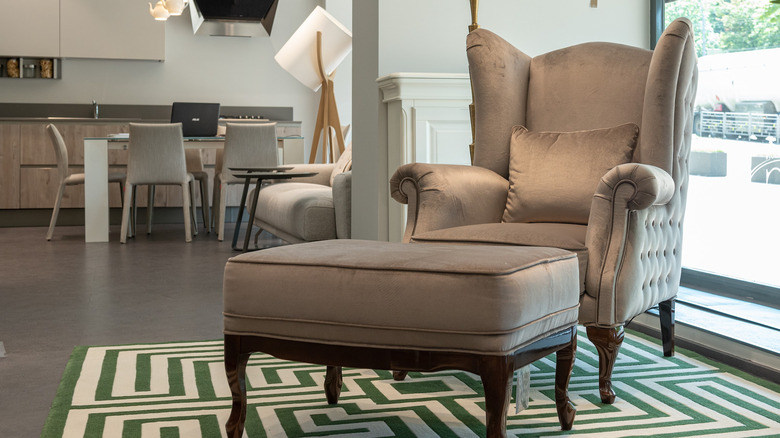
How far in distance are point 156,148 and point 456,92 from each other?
3.19 meters

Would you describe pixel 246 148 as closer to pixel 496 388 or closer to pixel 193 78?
pixel 193 78

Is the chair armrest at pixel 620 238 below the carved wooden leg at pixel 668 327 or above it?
above

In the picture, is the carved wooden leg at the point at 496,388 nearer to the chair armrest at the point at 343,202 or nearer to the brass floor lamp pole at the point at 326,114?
the chair armrest at the point at 343,202

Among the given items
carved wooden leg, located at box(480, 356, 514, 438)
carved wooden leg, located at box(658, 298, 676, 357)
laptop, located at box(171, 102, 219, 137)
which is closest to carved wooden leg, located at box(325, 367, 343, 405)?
carved wooden leg, located at box(480, 356, 514, 438)

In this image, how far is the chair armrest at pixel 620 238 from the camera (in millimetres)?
2254

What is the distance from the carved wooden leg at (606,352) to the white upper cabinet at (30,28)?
22.9 feet

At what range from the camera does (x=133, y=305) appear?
12.2 ft

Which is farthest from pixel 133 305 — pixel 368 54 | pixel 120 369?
pixel 368 54

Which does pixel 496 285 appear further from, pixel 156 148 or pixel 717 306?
pixel 156 148

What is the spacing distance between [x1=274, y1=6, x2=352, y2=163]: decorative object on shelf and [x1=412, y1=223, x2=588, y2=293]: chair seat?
166 inches

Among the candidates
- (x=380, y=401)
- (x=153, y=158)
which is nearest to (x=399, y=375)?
(x=380, y=401)

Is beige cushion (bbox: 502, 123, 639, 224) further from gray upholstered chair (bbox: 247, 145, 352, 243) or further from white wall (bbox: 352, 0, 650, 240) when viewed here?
gray upholstered chair (bbox: 247, 145, 352, 243)

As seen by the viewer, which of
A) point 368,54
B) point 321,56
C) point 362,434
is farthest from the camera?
point 321,56

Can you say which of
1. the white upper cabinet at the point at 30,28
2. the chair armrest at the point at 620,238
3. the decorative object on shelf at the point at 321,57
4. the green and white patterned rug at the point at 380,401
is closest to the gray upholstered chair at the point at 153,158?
the decorative object on shelf at the point at 321,57
